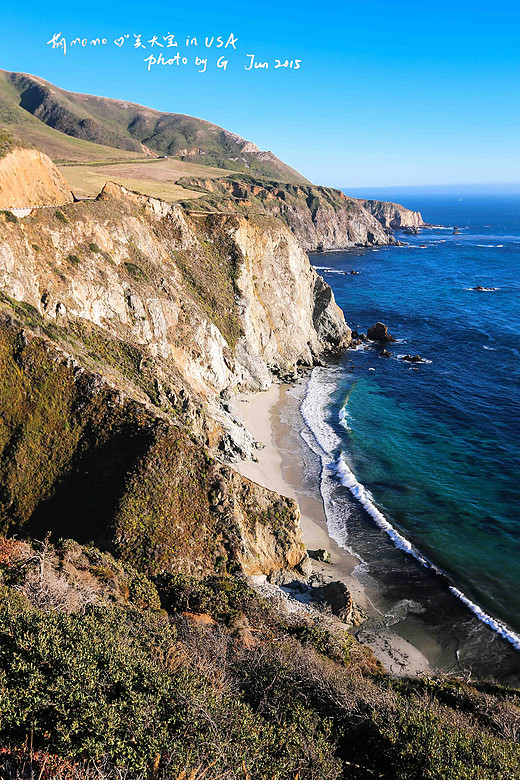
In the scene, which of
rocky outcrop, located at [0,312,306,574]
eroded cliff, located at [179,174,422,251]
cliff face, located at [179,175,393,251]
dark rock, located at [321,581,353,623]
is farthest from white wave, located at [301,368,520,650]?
eroded cliff, located at [179,174,422,251]

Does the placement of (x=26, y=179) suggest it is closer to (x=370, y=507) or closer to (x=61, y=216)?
(x=61, y=216)

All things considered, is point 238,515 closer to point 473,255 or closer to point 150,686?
point 150,686

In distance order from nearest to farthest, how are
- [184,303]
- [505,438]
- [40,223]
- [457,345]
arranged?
[40,223], [505,438], [184,303], [457,345]

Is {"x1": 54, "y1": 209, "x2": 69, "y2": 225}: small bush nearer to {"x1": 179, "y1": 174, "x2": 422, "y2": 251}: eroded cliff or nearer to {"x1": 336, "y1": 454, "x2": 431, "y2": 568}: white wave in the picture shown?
{"x1": 336, "y1": 454, "x2": 431, "y2": 568}: white wave

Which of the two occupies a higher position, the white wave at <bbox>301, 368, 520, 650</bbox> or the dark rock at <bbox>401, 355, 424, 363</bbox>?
the dark rock at <bbox>401, 355, 424, 363</bbox>

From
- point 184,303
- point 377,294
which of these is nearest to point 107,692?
point 184,303

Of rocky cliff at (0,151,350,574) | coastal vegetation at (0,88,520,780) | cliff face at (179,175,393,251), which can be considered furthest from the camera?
cliff face at (179,175,393,251)

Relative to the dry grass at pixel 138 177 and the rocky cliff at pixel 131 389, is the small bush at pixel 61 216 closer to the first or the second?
the rocky cliff at pixel 131 389
